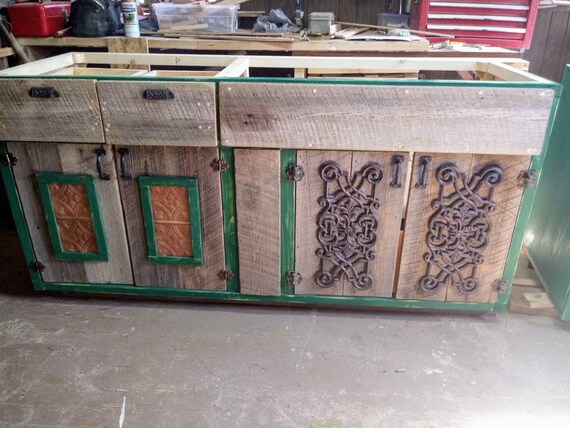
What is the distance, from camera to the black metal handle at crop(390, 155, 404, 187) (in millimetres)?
1779

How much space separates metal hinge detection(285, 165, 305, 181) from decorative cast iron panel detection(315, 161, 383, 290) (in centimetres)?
8

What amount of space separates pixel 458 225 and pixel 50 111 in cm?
166

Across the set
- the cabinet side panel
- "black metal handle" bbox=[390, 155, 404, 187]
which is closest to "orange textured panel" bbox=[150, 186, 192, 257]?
"black metal handle" bbox=[390, 155, 404, 187]

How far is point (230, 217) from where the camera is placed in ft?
6.45

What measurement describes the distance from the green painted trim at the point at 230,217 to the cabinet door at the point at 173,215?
2 centimetres

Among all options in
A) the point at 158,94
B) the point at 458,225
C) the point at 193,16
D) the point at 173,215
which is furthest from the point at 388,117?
the point at 193,16

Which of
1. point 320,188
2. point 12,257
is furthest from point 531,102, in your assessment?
point 12,257

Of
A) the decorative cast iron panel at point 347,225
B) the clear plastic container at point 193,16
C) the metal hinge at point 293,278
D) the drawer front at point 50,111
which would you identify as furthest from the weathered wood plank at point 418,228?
the clear plastic container at point 193,16

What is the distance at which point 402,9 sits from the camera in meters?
3.56

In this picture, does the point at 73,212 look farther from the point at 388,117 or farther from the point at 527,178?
the point at 527,178

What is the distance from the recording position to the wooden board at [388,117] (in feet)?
5.49

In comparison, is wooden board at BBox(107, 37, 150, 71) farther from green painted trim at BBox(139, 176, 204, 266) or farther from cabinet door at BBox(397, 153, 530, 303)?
cabinet door at BBox(397, 153, 530, 303)

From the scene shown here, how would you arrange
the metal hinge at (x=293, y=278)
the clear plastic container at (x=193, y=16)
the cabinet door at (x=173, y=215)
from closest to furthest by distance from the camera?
the cabinet door at (x=173, y=215)
the metal hinge at (x=293, y=278)
the clear plastic container at (x=193, y=16)

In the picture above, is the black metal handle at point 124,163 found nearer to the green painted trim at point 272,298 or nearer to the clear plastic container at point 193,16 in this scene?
the green painted trim at point 272,298
